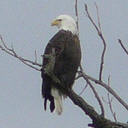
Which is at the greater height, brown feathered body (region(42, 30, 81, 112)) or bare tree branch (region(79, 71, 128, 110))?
brown feathered body (region(42, 30, 81, 112))

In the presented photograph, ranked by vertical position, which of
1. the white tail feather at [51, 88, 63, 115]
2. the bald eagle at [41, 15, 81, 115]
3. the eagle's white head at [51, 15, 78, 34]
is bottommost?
the white tail feather at [51, 88, 63, 115]

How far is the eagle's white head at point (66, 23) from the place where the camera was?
6.39 meters

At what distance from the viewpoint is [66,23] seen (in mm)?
6570

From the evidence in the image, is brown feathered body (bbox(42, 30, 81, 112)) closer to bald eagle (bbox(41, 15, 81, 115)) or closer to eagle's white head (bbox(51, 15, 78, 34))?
bald eagle (bbox(41, 15, 81, 115))

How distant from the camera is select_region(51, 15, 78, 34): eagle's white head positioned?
6395 millimetres

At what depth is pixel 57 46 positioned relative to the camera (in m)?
5.81

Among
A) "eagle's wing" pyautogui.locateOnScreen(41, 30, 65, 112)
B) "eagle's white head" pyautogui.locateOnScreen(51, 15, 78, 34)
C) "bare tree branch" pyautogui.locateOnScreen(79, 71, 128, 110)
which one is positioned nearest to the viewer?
"bare tree branch" pyautogui.locateOnScreen(79, 71, 128, 110)

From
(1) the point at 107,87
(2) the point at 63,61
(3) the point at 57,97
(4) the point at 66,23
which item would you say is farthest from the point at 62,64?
(1) the point at 107,87

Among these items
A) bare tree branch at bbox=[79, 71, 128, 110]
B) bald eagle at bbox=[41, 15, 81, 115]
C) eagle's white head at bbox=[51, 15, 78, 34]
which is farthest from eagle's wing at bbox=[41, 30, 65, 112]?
bare tree branch at bbox=[79, 71, 128, 110]

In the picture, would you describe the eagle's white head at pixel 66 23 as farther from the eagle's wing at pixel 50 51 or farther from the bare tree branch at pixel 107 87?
the bare tree branch at pixel 107 87

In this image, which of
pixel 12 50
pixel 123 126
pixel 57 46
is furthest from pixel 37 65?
pixel 57 46

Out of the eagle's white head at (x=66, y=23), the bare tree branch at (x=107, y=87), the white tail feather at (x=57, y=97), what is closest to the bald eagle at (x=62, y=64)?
the white tail feather at (x=57, y=97)

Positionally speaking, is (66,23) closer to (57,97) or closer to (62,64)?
(62,64)

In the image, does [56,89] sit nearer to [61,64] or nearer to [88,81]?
[61,64]
